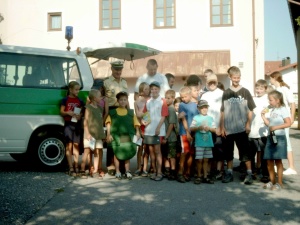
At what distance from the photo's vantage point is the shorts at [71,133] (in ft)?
23.9

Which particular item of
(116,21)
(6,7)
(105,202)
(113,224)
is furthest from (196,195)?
(6,7)

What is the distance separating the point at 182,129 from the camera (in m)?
7.04

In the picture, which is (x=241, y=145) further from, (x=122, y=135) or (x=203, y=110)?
(x=122, y=135)

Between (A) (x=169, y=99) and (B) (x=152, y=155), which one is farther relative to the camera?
(A) (x=169, y=99)

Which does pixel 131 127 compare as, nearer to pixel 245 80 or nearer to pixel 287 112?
pixel 287 112

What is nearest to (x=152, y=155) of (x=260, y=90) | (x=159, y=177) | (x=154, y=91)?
(x=159, y=177)

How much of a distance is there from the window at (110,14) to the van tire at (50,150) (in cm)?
1585

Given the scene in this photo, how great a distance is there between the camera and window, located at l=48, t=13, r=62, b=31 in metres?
23.1

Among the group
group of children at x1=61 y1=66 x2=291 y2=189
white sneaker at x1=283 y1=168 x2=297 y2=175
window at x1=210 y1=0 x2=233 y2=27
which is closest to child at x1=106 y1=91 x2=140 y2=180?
group of children at x1=61 y1=66 x2=291 y2=189

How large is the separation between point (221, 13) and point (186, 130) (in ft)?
52.9

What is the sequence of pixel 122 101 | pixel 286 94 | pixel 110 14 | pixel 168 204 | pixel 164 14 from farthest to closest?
1. pixel 110 14
2. pixel 164 14
3. pixel 286 94
4. pixel 122 101
5. pixel 168 204

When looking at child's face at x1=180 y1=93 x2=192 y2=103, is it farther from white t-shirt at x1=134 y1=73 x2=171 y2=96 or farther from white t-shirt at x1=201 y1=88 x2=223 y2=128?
white t-shirt at x1=134 y1=73 x2=171 y2=96

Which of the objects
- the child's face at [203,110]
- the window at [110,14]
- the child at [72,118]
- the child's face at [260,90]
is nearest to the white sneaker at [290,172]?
the child's face at [260,90]

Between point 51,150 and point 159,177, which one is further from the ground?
point 51,150
